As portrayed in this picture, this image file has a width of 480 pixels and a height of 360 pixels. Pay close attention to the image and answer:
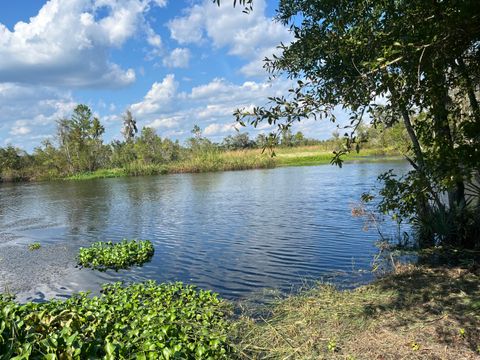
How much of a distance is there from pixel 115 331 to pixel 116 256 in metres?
8.07

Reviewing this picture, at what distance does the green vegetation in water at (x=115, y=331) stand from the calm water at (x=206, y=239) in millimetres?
2618

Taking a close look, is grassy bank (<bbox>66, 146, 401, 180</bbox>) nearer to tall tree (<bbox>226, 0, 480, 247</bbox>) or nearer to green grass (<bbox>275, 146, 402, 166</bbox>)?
green grass (<bbox>275, 146, 402, 166</bbox>)

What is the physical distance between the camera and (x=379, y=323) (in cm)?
605

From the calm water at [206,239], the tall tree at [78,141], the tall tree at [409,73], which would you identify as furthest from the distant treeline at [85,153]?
the tall tree at [409,73]

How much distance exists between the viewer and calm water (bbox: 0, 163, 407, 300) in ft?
37.9

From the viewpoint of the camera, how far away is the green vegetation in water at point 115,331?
4328mm

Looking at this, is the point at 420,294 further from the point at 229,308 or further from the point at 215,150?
the point at 215,150

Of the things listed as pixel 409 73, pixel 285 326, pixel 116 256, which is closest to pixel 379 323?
pixel 285 326

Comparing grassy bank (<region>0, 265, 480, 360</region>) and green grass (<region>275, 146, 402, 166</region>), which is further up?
green grass (<region>275, 146, 402, 166</region>)

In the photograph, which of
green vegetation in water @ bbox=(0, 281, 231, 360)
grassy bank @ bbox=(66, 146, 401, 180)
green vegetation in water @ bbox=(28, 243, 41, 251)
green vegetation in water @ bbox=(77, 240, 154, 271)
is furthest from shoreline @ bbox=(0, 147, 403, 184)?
green vegetation in water @ bbox=(0, 281, 231, 360)

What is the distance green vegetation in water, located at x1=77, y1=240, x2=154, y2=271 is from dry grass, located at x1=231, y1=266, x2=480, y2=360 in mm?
6881

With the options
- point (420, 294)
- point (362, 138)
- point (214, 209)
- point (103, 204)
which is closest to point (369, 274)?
point (420, 294)

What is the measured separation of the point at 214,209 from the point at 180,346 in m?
19.7

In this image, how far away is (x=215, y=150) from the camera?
7062 centimetres
